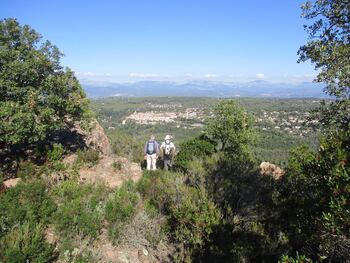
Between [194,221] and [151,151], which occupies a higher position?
[151,151]

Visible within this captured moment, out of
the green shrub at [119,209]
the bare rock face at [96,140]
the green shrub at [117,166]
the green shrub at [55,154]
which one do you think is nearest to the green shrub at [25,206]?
the green shrub at [119,209]

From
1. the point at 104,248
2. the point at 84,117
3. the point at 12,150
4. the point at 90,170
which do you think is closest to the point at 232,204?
the point at 104,248

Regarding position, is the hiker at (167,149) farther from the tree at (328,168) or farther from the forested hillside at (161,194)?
the tree at (328,168)

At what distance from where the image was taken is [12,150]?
48.1 feet

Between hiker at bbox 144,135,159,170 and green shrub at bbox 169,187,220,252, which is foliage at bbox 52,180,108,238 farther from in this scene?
hiker at bbox 144,135,159,170

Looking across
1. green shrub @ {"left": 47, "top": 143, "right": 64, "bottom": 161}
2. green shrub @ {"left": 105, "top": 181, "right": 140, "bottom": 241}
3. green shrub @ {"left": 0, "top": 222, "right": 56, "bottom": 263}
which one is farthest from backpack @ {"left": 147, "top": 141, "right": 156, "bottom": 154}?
green shrub @ {"left": 0, "top": 222, "right": 56, "bottom": 263}

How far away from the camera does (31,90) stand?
1306cm

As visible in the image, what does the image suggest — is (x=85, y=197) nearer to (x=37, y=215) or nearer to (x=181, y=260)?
(x=37, y=215)

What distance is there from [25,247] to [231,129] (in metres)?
14.9

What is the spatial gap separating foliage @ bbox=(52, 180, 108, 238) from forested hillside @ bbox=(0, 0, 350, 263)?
34 mm

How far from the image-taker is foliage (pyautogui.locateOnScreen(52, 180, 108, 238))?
8.16 metres

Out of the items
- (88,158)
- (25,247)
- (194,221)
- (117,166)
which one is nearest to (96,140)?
(88,158)

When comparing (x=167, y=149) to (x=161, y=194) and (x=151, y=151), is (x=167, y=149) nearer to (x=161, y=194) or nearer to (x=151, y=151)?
(x=151, y=151)

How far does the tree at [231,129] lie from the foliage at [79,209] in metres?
10.7
